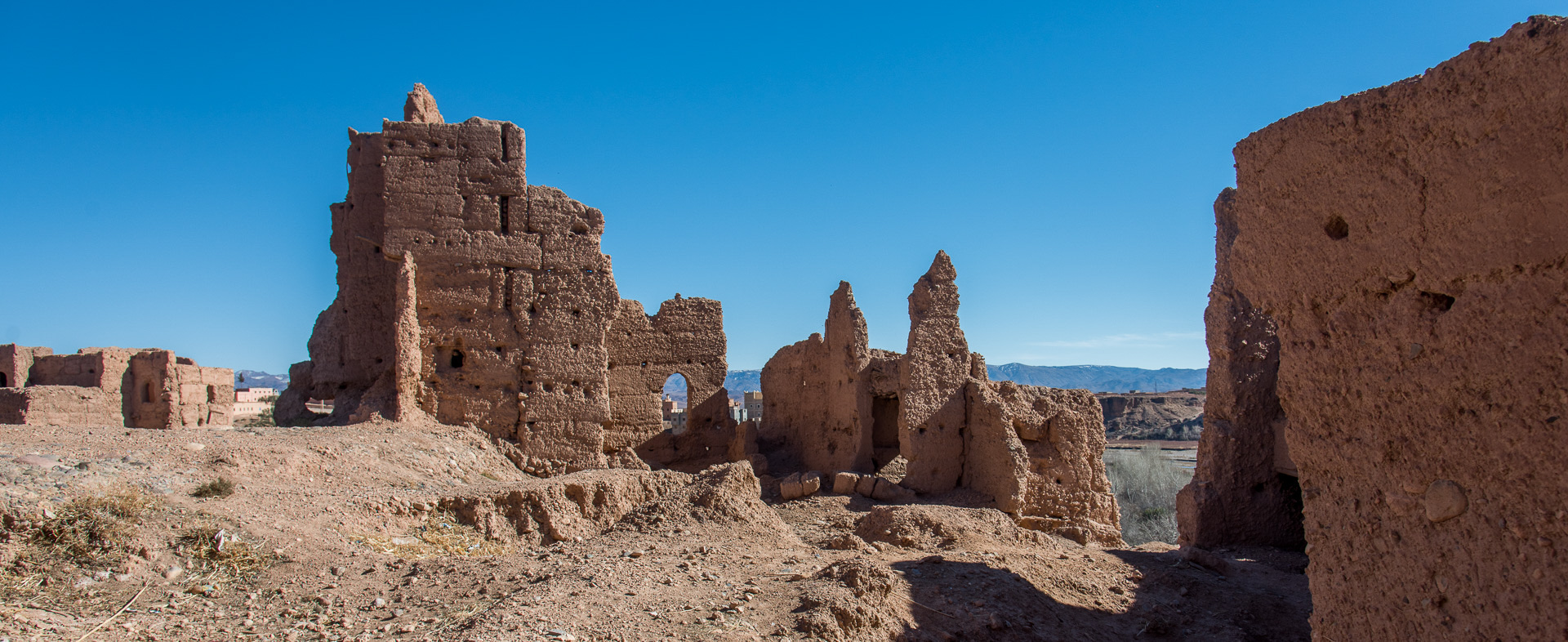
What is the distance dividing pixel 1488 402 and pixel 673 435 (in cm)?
1220

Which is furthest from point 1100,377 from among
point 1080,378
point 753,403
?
point 753,403

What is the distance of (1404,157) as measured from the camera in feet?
12.8

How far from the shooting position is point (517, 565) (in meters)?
6.06

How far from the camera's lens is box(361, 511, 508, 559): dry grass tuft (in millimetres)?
6594

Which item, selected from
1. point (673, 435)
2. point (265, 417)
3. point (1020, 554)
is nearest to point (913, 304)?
point (673, 435)

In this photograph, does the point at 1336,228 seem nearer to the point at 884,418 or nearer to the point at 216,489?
the point at 216,489

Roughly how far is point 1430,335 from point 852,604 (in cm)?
336

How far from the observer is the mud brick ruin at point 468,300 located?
12.2m

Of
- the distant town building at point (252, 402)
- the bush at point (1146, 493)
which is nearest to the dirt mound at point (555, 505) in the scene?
the bush at point (1146, 493)

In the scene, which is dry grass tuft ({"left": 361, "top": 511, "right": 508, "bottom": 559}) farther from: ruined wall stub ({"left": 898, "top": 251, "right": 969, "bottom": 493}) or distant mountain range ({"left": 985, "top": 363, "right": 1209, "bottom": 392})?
distant mountain range ({"left": 985, "top": 363, "right": 1209, "bottom": 392})

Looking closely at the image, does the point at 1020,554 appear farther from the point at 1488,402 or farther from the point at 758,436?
the point at 758,436

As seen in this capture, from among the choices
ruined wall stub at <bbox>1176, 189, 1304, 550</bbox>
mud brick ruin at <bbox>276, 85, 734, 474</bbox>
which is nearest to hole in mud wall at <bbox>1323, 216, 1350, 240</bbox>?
ruined wall stub at <bbox>1176, 189, 1304, 550</bbox>

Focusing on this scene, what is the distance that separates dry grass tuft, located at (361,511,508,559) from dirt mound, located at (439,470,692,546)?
107mm

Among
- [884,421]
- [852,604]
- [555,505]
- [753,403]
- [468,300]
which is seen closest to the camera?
[852,604]
